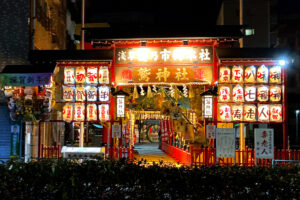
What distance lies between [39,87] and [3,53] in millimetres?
2626

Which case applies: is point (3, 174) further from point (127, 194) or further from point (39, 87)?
point (39, 87)

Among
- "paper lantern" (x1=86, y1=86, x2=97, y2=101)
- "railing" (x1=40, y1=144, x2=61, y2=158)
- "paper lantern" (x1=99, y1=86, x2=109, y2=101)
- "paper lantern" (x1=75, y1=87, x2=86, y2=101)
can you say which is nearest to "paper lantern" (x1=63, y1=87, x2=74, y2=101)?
"paper lantern" (x1=75, y1=87, x2=86, y2=101)

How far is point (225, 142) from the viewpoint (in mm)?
11008

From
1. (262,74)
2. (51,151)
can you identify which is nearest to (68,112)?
(51,151)

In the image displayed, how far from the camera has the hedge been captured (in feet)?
21.1

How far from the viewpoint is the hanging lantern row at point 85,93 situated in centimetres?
1584

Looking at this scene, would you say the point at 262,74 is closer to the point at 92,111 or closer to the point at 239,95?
the point at 239,95

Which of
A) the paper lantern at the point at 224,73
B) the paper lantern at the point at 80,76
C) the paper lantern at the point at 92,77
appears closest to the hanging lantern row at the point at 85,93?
the paper lantern at the point at 92,77

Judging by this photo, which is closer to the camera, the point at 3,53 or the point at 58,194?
the point at 58,194

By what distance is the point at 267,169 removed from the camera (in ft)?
23.0

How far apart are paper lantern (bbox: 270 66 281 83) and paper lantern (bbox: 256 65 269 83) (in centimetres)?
25

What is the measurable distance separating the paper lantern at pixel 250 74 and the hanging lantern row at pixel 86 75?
6924 millimetres

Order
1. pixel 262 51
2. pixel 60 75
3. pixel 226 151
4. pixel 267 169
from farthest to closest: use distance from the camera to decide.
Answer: pixel 60 75, pixel 262 51, pixel 226 151, pixel 267 169

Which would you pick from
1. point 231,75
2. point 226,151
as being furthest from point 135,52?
point 226,151
